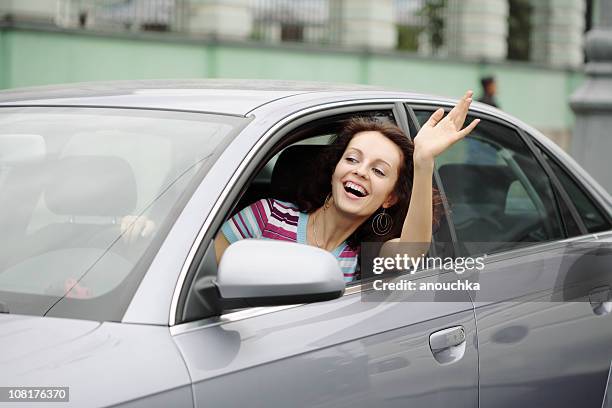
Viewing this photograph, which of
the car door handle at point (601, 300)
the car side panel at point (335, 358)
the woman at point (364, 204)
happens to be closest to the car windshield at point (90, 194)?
the car side panel at point (335, 358)

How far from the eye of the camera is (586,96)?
6.95m

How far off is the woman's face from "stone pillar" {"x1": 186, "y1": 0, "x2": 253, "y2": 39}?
559 inches

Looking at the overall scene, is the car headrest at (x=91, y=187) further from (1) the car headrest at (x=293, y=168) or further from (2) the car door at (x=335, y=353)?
(1) the car headrest at (x=293, y=168)

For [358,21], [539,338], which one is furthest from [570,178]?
[358,21]

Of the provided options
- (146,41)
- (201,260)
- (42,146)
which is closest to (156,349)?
(201,260)

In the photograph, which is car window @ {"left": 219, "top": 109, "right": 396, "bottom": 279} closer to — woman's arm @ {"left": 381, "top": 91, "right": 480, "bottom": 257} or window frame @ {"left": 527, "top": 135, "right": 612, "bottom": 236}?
woman's arm @ {"left": 381, "top": 91, "right": 480, "bottom": 257}

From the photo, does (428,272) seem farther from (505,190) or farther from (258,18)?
(258,18)

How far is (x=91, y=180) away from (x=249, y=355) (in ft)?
2.14

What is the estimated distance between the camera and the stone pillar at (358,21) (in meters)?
19.9

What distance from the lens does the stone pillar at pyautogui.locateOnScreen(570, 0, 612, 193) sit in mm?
6883

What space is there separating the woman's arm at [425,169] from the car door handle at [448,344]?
301 mm

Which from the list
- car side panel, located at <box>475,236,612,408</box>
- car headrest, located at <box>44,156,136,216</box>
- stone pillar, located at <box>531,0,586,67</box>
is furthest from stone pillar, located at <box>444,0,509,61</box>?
car headrest, located at <box>44,156,136,216</box>

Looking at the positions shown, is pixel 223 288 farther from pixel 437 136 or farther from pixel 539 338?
pixel 539 338

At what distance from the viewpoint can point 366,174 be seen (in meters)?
3.13
